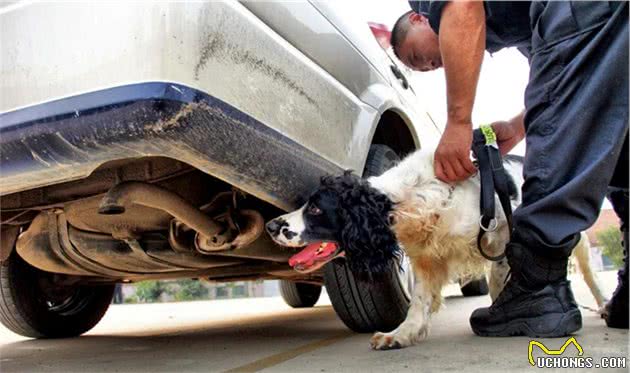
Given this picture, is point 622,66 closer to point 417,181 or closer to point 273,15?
point 417,181

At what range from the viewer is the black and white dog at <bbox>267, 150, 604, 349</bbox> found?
202cm

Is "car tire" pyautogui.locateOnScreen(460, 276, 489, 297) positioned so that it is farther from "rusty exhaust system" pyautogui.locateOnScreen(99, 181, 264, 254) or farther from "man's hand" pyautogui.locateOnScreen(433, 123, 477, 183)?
"rusty exhaust system" pyautogui.locateOnScreen(99, 181, 264, 254)

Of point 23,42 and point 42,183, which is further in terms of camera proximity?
point 42,183

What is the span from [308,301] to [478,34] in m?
4.07

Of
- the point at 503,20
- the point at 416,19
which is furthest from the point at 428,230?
the point at 416,19

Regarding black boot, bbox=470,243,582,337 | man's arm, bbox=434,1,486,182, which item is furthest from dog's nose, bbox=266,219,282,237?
black boot, bbox=470,243,582,337

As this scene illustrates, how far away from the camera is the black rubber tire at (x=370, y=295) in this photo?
2359mm

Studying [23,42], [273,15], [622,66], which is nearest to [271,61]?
[273,15]

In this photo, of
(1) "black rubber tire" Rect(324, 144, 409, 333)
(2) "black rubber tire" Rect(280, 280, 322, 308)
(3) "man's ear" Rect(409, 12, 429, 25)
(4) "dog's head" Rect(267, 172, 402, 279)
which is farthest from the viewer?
(2) "black rubber tire" Rect(280, 280, 322, 308)

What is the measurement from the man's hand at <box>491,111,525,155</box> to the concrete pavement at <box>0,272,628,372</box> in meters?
0.87

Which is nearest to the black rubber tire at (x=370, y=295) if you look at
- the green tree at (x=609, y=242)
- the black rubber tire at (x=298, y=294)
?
the black rubber tire at (x=298, y=294)

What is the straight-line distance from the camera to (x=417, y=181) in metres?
2.25

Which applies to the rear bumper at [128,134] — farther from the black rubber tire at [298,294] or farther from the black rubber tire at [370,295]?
the black rubber tire at [298,294]

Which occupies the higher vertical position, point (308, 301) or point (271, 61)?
point (271, 61)
